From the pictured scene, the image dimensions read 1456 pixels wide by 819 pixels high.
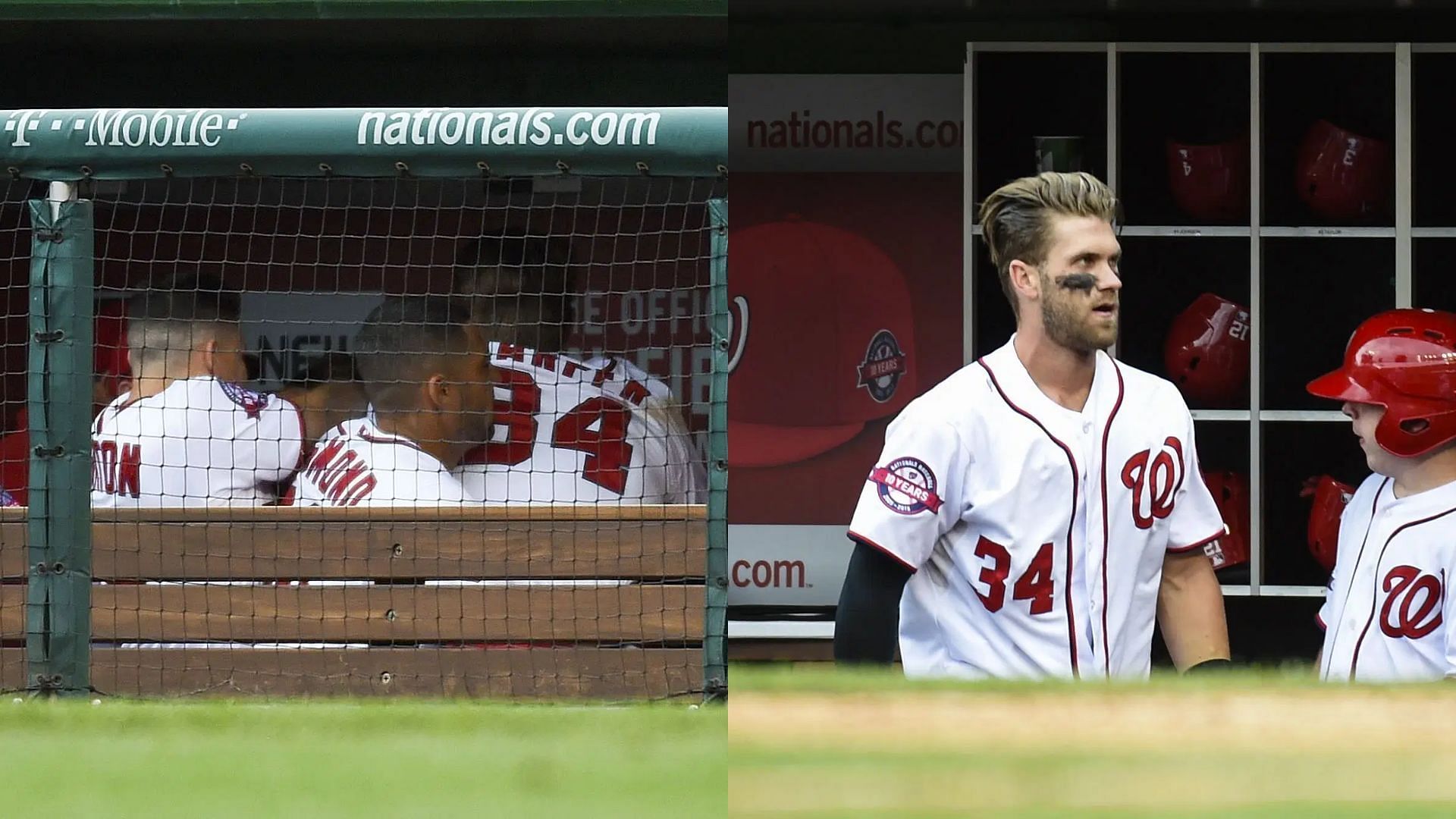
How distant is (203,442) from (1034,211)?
1.80 m

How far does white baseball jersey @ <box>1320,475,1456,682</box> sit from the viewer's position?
1.15 meters

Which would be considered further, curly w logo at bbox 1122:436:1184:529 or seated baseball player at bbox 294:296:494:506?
seated baseball player at bbox 294:296:494:506

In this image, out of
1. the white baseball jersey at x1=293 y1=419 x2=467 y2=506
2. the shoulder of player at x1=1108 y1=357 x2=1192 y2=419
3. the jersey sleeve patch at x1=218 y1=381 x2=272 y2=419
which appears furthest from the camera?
the jersey sleeve patch at x1=218 y1=381 x2=272 y2=419

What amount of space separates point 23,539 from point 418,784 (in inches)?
62.2

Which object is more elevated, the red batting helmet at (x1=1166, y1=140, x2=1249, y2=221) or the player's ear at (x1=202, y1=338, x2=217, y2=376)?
the red batting helmet at (x1=1166, y1=140, x2=1249, y2=221)

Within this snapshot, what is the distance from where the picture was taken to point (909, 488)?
1.18m

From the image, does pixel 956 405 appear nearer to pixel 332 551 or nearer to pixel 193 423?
pixel 332 551

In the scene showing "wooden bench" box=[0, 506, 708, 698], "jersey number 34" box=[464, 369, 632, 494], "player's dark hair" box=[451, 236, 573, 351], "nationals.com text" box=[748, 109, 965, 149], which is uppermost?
"nationals.com text" box=[748, 109, 965, 149]

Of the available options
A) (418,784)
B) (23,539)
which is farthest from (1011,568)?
(23,539)

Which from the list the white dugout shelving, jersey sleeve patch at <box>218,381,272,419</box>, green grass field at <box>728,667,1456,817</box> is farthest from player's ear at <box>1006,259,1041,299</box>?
the white dugout shelving

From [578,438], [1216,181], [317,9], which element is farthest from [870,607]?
[317,9]

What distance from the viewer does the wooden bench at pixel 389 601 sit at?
1.98 metres

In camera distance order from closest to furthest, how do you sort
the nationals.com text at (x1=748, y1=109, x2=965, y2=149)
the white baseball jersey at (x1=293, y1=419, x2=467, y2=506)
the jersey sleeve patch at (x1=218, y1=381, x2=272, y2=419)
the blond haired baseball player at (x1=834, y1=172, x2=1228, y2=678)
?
the blond haired baseball player at (x1=834, y1=172, x2=1228, y2=678), the white baseball jersey at (x1=293, y1=419, x2=467, y2=506), the jersey sleeve patch at (x1=218, y1=381, x2=272, y2=419), the nationals.com text at (x1=748, y1=109, x2=965, y2=149)

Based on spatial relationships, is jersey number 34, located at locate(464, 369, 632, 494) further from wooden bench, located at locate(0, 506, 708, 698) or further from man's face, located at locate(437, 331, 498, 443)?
wooden bench, located at locate(0, 506, 708, 698)
